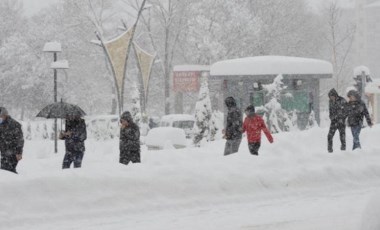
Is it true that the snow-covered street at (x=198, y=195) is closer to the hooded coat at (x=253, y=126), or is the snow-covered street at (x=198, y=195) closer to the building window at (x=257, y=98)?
the hooded coat at (x=253, y=126)

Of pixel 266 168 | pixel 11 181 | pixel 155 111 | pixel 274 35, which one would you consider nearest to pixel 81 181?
pixel 11 181

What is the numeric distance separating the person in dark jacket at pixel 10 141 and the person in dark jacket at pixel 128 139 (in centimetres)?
182

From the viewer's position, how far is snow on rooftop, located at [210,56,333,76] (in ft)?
82.4

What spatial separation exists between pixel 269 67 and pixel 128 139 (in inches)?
551

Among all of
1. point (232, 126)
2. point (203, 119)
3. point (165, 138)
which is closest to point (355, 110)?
point (232, 126)

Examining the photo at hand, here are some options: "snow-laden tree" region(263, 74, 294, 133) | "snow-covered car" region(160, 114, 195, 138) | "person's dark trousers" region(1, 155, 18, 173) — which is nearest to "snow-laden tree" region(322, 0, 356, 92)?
"snow-covered car" region(160, 114, 195, 138)

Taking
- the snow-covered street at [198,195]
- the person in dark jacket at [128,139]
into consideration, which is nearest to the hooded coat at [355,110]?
the snow-covered street at [198,195]

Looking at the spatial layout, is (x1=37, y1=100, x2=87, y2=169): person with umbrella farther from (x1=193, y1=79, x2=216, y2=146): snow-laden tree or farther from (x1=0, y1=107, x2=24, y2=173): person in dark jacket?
(x1=193, y1=79, x2=216, y2=146): snow-laden tree

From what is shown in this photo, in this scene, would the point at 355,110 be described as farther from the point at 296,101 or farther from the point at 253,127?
the point at 296,101

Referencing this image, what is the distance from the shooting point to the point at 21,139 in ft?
35.8

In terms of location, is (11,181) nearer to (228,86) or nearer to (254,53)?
(228,86)

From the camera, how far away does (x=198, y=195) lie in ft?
31.4

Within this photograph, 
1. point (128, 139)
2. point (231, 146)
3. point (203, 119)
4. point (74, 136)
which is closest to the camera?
point (128, 139)

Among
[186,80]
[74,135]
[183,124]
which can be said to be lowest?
[183,124]
